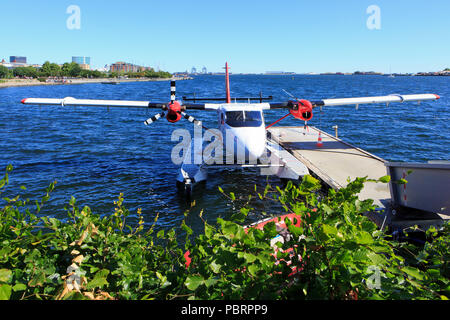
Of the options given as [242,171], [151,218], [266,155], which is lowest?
[151,218]

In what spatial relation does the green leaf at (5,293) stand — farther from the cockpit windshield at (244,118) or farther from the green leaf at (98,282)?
the cockpit windshield at (244,118)

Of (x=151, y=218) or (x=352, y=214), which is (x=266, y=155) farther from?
(x=352, y=214)

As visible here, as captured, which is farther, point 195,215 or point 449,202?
point 195,215

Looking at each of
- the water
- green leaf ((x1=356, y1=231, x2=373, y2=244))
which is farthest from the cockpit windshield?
green leaf ((x1=356, y1=231, x2=373, y2=244))

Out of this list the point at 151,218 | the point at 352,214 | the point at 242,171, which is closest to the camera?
the point at 352,214

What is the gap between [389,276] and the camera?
85.4 inches

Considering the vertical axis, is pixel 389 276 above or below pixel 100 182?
above

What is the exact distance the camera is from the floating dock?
9.13 metres

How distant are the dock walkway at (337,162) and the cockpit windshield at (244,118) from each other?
3708 mm

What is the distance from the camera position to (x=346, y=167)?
14609mm

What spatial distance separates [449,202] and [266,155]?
29.3ft

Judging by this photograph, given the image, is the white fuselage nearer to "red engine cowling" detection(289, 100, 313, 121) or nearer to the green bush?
"red engine cowling" detection(289, 100, 313, 121)

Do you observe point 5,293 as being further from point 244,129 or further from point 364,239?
point 244,129

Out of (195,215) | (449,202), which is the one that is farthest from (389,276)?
(195,215)
